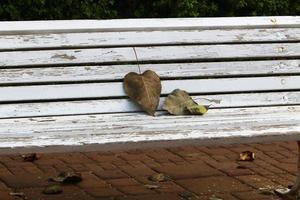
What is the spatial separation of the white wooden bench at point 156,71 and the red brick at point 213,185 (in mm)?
587

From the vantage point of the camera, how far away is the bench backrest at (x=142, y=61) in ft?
12.4

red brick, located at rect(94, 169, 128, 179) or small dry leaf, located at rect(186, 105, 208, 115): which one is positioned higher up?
small dry leaf, located at rect(186, 105, 208, 115)

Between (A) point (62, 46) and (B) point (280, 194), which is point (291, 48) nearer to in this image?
(B) point (280, 194)

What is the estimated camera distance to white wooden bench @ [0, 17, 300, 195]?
3389 millimetres

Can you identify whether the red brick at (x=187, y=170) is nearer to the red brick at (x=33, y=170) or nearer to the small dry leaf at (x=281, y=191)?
the small dry leaf at (x=281, y=191)

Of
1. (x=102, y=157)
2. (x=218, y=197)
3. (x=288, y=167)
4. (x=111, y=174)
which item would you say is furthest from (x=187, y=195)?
(x=102, y=157)

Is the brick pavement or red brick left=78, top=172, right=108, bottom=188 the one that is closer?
the brick pavement

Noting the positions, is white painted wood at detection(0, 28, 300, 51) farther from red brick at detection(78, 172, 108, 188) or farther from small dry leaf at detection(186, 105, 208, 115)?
red brick at detection(78, 172, 108, 188)

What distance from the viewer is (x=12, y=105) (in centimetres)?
367

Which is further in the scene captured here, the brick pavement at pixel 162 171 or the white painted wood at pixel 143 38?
the brick pavement at pixel 162 171

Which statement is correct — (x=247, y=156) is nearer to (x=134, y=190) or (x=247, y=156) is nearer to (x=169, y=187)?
(x=169, y=187)

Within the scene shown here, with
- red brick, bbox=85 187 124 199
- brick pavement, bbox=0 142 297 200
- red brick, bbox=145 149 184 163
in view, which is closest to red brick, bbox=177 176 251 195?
brick pavement, bbox=0 142 297 200

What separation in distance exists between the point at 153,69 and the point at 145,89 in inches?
8.6

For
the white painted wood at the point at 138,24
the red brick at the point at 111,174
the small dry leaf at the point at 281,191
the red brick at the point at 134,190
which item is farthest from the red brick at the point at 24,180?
the small dry leaf at the point at 281,191
